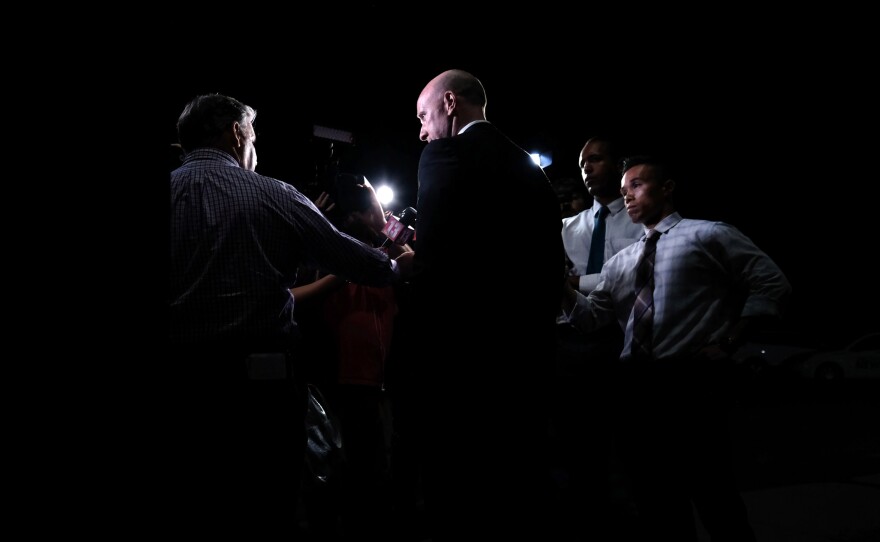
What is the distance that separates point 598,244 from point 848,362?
1271 centimetres

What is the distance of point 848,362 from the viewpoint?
500 inches

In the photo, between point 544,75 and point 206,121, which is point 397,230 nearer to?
point 206,121

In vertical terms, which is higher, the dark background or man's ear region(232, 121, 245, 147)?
the dark background

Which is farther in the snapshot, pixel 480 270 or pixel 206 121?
pixel 206 121

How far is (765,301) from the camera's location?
93.0 inches

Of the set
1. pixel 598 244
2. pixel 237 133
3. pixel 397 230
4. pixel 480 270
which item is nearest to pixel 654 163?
pixel 598 244

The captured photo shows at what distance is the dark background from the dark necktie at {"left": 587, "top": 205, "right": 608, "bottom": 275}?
47cm

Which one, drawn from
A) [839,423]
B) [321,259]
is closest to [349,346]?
[321,259]

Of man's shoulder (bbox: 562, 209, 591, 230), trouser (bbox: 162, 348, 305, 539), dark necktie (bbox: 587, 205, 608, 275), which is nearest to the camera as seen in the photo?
trouser (bbox: 162, 348, 305, 539)

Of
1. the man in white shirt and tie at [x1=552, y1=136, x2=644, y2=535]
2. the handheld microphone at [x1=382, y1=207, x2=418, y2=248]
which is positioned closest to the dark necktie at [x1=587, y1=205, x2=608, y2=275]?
the man in white shirt and tie at [x1=552, y1=136, x2=644, y2=535]

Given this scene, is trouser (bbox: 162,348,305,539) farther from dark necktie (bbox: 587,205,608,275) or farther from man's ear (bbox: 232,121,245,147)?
dark necktie (bbox: 587,205,608,275)

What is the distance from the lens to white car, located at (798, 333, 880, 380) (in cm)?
1267

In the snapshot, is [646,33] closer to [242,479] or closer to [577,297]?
[577,297]

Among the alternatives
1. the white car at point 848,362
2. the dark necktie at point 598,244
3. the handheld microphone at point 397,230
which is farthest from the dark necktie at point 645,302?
the white car at point 848,362
